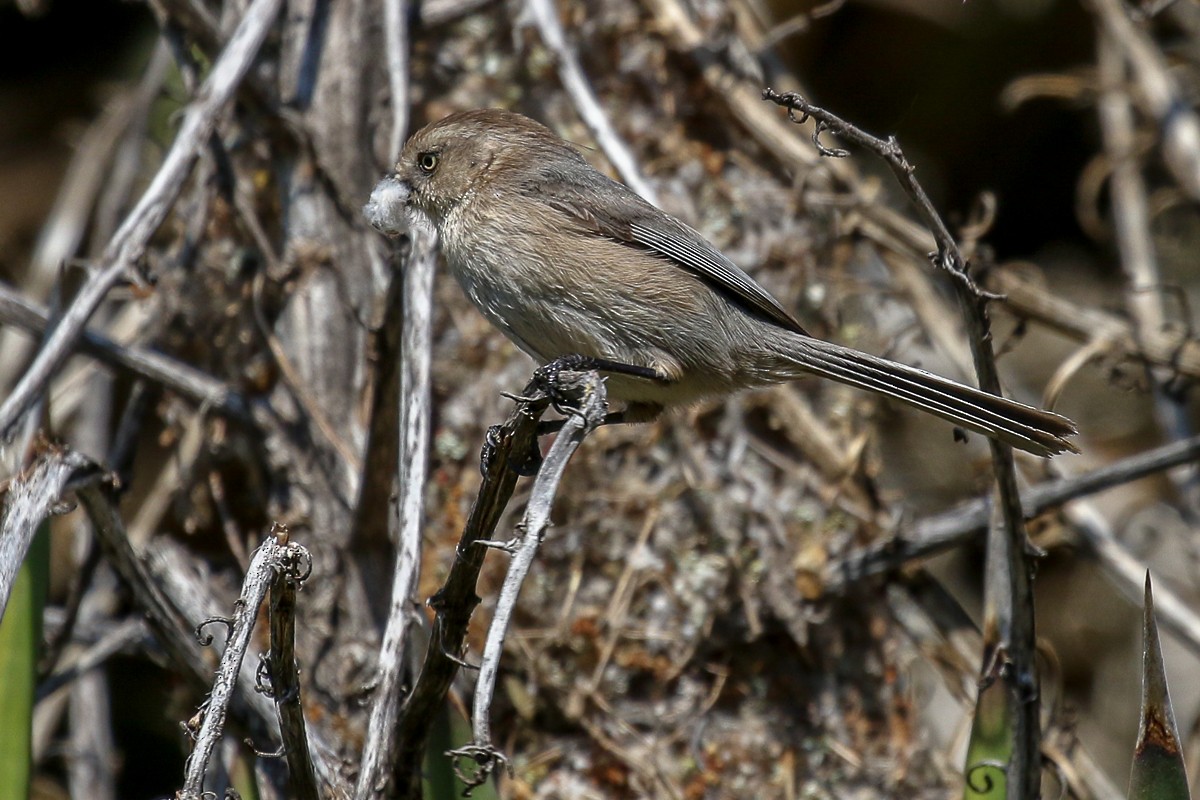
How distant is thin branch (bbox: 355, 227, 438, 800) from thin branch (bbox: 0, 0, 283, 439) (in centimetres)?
69

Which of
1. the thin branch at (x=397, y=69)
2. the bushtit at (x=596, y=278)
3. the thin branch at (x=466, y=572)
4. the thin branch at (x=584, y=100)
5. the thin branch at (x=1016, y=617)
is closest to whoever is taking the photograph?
the thin branch at (x=466, y=572)

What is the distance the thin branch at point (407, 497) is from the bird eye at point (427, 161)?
18cm

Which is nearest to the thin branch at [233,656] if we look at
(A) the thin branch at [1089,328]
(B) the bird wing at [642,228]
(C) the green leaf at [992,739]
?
(B) the bird wing at [642,228]

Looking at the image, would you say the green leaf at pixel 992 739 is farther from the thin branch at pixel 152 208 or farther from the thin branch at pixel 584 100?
the thin branch at pixel 152 208

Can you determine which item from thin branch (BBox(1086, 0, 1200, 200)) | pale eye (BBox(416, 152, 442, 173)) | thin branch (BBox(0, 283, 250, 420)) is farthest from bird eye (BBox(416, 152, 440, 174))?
thin branch (BBox(1086, 0, 1200, 200))

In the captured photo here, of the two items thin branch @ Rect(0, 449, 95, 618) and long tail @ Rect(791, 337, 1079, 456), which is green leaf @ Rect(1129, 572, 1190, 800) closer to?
long tail @ Rect(791, 337, 1079, 456)

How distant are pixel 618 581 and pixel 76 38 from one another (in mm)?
4115

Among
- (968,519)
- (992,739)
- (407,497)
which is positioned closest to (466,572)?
(407,497)

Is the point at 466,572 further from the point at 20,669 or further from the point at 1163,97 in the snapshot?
the point at 1163,97

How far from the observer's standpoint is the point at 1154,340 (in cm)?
433

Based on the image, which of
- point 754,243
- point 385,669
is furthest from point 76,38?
point 385,669

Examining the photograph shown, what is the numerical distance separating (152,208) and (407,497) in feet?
3.85

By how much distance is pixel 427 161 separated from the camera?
11.1ft

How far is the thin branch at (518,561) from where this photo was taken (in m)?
1.94
